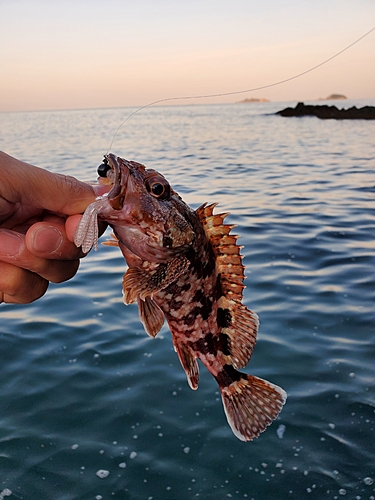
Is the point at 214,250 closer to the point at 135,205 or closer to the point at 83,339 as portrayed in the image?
the point at 135,205

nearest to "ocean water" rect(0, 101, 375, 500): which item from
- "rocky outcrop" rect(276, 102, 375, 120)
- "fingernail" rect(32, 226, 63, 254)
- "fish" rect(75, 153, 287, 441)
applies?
"fish" rect(75, 153, 287, 441)

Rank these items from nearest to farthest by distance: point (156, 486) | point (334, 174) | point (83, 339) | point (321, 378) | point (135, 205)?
point (135, 205)
point (156, 486)
point (321, 378)
point (83, 339)
point (334, 174)

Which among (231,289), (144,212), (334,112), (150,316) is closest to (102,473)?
(150,316)

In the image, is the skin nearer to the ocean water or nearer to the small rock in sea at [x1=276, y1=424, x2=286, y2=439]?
the ocean water

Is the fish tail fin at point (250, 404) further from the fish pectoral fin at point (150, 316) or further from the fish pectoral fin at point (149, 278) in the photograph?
the fish pectoral fin at point (149, 278)

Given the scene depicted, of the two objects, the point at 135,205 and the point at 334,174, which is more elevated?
the point at 135,205

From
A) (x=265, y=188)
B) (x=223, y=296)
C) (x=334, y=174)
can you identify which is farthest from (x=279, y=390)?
(x=334, y=174)
